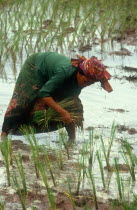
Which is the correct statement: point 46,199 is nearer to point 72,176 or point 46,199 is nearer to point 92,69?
point 72,176

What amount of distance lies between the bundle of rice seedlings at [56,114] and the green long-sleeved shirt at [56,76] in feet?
0.27

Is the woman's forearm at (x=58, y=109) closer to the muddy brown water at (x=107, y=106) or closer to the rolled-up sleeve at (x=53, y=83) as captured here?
the rolled-up sleeve at (x=53, y=83)

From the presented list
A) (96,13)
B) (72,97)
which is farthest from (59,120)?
(96,13)

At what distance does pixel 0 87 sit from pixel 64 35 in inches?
59.1

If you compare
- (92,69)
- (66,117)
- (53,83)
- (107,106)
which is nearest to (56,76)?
(53,83)

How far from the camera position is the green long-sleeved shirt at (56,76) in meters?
4.10

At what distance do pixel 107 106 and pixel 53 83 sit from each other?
5.95 ft

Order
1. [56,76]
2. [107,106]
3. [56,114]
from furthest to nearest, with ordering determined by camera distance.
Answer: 1. [107,106]
2. [56,114]
3. [56,76]

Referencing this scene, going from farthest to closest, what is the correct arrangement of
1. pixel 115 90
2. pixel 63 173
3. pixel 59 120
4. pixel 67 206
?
pixel 115 90
pixel 59 120
pixel 63 173
pixel 67 206

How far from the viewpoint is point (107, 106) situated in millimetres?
5805

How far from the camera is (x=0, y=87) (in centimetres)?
612

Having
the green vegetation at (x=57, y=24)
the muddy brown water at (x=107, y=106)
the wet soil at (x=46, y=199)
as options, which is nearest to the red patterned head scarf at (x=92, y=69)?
the muddy brown water at (x=107, y=106)

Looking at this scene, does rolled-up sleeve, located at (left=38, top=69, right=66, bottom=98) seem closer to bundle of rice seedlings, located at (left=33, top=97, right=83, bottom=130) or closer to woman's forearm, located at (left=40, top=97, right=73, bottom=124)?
woman's forearm, located at (left=40, top=97, right=73, bottom=124)

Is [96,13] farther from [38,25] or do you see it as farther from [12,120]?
[12,120]
